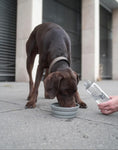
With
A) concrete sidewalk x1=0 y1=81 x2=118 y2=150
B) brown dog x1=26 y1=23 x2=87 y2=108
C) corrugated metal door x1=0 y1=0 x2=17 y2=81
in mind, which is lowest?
concrete sidewalk x1=0 y1=81 x2=118 y2=150

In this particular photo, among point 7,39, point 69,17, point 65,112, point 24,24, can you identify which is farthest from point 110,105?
point 69,17

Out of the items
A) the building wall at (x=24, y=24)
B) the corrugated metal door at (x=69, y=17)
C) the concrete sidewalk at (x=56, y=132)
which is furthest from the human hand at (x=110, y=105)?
the corrugated metal door at (x=69, y=17)

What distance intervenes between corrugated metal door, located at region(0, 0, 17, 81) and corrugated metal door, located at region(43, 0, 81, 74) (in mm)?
2470

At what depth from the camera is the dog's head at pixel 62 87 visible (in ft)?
7.14

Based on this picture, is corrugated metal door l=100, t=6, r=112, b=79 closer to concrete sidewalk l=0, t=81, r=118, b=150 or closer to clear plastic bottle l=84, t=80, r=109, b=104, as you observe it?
clear plastic bottle l=84, t=80, r=109, b=104

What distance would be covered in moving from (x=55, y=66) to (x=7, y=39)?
751 centimetres

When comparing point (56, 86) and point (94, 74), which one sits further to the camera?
point (94, 74)

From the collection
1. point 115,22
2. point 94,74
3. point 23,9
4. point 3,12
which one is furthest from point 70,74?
point 115,22

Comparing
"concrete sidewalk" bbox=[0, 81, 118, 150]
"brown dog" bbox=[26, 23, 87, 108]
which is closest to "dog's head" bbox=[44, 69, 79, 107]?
"brown dog" bbox=[26, 23, 87, 108]

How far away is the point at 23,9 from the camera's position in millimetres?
8859

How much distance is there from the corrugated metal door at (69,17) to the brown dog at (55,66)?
27.6 ft

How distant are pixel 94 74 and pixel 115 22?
655 cm

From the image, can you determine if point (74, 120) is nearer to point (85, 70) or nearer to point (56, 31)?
point (56, 31)

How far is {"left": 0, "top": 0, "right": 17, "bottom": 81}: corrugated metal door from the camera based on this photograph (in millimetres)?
9125
